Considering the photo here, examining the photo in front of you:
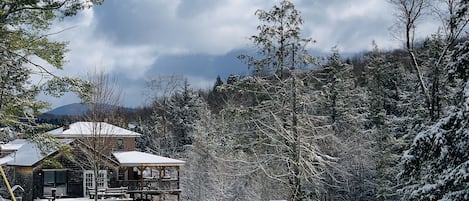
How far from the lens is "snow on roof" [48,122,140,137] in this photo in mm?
24500

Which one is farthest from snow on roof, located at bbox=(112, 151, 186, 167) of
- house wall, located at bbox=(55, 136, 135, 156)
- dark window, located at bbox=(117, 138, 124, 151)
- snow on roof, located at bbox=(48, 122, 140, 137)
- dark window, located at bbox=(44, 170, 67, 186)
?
dark window, located at bbox=(117, 138, 124, 151)

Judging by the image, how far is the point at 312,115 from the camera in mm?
17641

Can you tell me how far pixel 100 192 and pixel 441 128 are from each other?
19922mm

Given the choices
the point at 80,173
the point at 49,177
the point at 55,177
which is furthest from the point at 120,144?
the point at 49,177

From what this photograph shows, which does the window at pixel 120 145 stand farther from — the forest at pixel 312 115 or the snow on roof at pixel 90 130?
the forest at pixel 312 115

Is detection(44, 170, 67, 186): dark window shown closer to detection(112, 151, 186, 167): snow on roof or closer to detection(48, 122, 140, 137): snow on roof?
detection(48, 122, 140, 137): snow on roof

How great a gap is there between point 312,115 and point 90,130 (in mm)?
12226

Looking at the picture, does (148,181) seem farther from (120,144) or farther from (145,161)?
(120,144)

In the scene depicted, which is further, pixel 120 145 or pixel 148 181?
pixel 120 145

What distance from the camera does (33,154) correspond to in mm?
29828

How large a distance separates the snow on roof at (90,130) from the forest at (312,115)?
5.27 meters

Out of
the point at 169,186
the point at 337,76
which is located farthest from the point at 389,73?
the point at 169,186

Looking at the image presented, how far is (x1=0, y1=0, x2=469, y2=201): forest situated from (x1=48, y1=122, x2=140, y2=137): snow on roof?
17.3 feet

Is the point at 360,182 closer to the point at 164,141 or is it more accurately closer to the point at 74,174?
the point at 74,174
